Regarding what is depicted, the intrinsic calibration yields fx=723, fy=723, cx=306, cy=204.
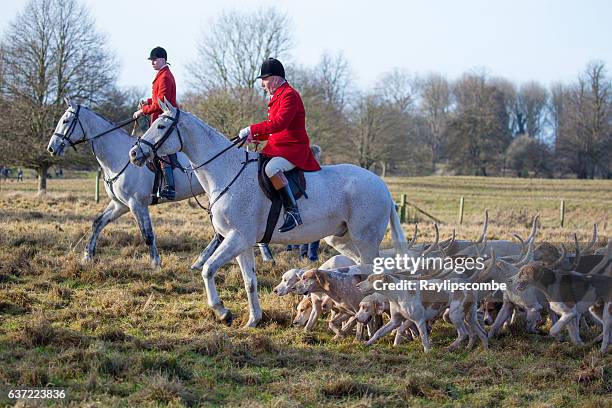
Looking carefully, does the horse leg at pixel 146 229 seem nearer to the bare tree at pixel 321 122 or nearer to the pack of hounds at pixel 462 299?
the pack of hounds at pixel 462 299

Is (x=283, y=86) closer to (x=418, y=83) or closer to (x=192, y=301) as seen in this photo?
(x=192, y=301)

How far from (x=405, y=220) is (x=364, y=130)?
917 inches

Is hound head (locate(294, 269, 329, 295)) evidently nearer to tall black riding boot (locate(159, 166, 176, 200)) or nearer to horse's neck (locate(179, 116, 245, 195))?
horse's neck (locate(179, 116, 245, 195))

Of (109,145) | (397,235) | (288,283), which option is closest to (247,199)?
(288,283)

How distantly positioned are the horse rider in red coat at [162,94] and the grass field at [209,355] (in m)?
1.20

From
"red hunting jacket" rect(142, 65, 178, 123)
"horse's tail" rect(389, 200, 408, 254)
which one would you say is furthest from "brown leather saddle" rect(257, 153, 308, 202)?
"red hunting jacket" rect(142, 65, 178, 123)

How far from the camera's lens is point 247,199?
7.36 metres

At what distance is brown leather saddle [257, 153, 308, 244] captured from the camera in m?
7.41

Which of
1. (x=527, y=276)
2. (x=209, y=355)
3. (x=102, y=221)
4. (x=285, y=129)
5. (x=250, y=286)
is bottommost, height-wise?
(x=209, y=355)

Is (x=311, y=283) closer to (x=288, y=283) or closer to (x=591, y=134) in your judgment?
(x=288, y=283)

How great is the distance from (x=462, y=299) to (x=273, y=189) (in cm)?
218

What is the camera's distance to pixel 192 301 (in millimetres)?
8734

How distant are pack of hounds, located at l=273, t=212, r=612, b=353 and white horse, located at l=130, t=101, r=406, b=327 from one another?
43cm

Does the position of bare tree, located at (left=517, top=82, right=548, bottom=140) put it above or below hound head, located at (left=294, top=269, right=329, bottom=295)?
above
